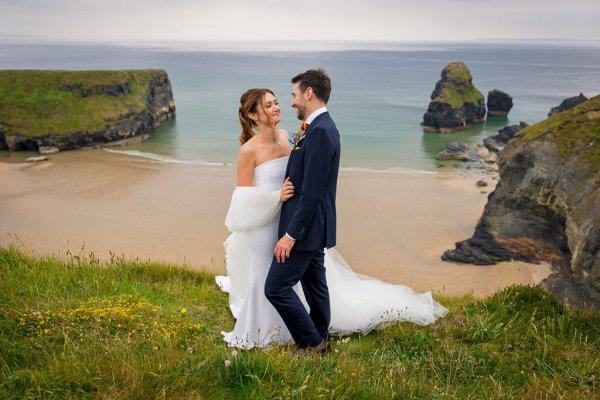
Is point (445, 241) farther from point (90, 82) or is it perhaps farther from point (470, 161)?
point (90, 82)

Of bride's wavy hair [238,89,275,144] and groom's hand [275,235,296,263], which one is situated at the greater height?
bride's wavy hair [238,89,275,144]

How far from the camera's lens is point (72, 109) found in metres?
49.9

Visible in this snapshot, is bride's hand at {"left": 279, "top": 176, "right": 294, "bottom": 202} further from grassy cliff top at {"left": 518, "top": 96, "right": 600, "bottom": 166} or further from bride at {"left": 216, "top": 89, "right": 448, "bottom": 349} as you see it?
grassy cliff top at {"left": 518, "top": 96, "right": 600, "bottom": 166}

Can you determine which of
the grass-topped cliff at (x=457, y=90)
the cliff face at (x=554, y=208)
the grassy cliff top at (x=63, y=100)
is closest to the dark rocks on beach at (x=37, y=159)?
the grassy cliff top at (x=63, y=100)

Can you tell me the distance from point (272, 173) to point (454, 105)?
191ft

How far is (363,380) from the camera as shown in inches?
151

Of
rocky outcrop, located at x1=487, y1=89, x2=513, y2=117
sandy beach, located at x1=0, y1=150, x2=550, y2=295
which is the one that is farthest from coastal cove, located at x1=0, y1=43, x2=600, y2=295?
rocky outcrop, located at x1=487, y1=89, x2=513, y2=117

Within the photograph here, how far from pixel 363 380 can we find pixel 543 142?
578 inches

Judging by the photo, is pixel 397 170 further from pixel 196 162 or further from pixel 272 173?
pixel 272 173

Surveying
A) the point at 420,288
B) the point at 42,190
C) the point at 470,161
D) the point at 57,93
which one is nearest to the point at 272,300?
the point at 420,288

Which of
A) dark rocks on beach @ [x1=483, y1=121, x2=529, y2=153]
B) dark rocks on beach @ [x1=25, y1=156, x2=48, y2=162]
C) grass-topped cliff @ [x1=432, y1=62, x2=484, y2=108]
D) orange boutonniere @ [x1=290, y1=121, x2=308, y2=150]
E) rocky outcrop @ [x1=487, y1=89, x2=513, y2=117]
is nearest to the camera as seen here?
orange boutonniere @ [x1=290, y1=121, x2=308, y2=150]

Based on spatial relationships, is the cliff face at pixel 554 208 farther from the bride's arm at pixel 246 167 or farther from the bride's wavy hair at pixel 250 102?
the bride's wavy hair at pixel 250 102

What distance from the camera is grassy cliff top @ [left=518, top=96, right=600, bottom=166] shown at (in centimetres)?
1485

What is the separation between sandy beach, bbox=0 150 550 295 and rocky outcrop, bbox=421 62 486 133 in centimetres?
2142
